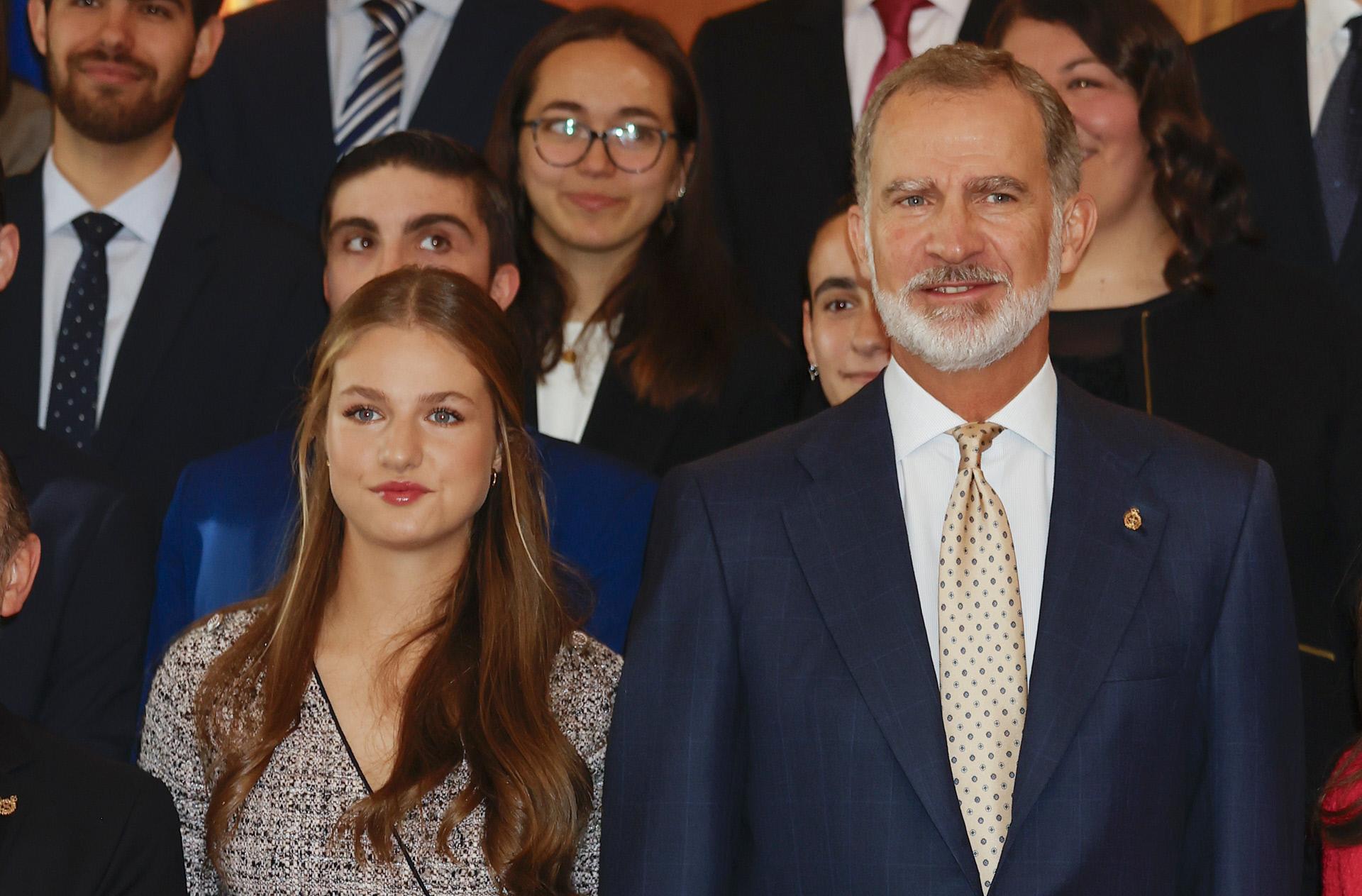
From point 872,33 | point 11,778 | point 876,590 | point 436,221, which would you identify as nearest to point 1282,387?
point 872,33

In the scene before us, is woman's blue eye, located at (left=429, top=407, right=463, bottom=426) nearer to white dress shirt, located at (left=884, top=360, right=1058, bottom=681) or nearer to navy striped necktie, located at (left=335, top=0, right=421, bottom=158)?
white dress shirt, located at (left=884, top=360, right=1058, bottom=681)

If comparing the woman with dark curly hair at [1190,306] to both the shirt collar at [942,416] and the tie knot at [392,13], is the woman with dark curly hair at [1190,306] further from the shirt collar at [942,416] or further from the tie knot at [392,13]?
the tie knot at [392,13]

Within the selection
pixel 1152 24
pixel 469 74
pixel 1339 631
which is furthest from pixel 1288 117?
pixel 469 74

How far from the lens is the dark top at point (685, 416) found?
3354mm

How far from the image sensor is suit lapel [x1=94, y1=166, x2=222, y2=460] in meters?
3.39

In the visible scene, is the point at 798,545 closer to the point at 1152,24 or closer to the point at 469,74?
the point at 1152,24

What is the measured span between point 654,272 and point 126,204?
39.0 inches

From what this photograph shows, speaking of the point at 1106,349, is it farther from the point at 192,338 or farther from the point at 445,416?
the point at 192,338

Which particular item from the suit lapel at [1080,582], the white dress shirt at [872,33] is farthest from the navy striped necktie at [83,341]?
the suit lapel at [1080,582]

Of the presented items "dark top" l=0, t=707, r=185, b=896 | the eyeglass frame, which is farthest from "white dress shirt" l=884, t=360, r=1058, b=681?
the eyeglass frame

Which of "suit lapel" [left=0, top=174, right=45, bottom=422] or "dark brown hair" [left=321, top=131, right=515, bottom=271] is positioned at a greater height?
"dark brown hair" [left=321, top=131, right=515, bottom=271]

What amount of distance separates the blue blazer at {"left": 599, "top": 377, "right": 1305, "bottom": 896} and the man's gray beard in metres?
0.14

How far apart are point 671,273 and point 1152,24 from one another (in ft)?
3.17

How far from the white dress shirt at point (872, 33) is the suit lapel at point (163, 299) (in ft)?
4.23
